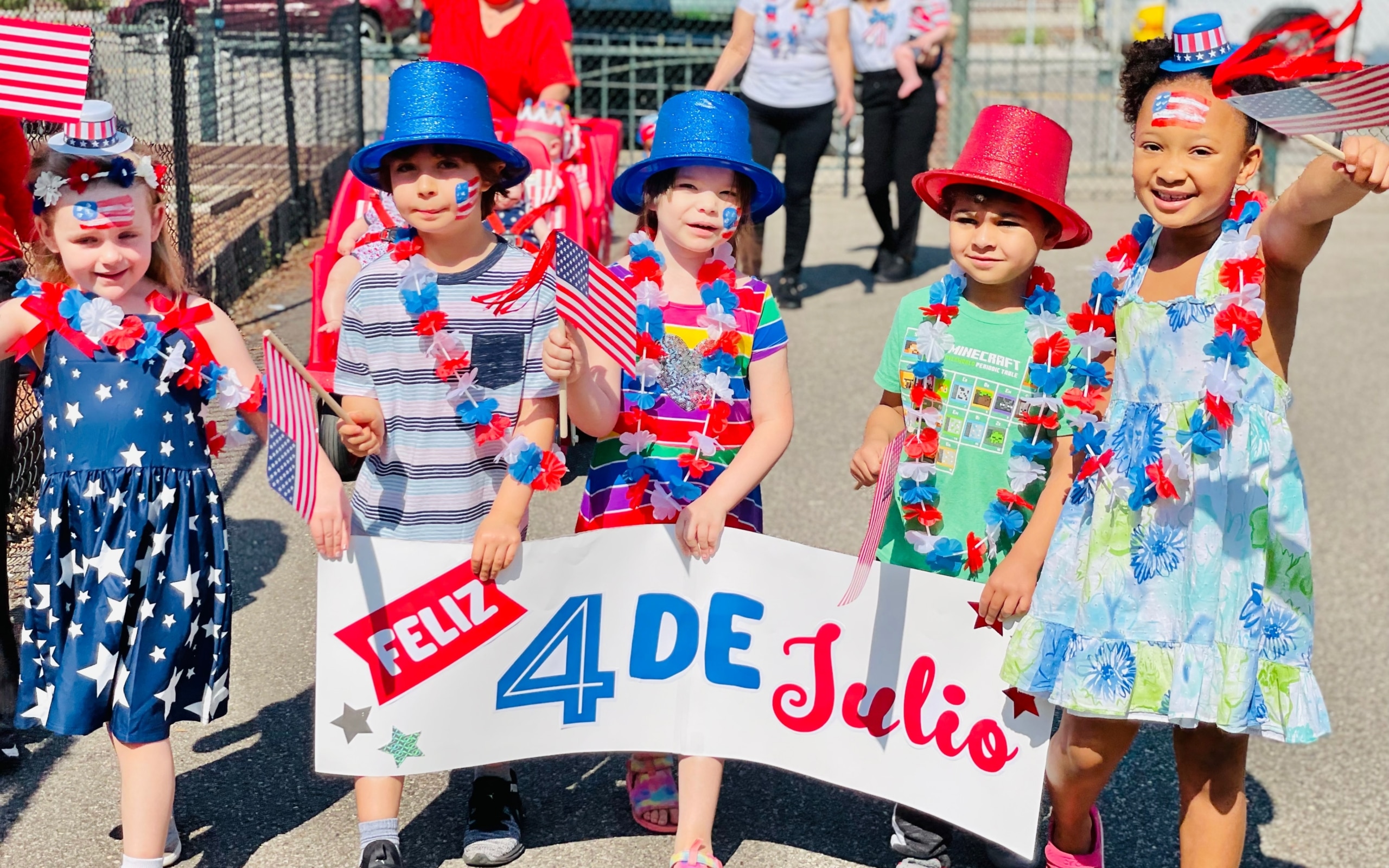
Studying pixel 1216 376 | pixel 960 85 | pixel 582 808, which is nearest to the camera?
pixel 1216 376

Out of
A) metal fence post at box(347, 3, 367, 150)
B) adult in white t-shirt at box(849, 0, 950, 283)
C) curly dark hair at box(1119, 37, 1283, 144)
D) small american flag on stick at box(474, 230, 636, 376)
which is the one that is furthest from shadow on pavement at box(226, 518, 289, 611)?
metal fence post at box(347, 3, 367, 150)

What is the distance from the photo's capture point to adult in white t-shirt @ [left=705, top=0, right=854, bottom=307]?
833 cm

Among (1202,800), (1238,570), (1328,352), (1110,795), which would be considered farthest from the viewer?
(1328,352)

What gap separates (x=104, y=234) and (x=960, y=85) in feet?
35.9

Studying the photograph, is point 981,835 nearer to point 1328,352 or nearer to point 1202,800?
point 1202,800

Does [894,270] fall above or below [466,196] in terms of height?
below

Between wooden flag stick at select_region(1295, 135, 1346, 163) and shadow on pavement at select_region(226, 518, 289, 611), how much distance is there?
11.2ft

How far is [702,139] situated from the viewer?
331 centimetres

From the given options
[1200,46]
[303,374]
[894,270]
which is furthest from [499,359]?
[894,270]

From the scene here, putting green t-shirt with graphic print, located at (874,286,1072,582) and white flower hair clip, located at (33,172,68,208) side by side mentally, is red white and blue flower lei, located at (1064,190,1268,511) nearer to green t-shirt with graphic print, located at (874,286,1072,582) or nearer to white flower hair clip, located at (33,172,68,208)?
green t-shirt with graphic print, located at (874,286,1072,582)

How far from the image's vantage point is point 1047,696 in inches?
116

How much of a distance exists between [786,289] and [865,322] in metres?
0.55

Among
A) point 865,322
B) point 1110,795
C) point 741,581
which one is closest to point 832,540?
point 1110,795

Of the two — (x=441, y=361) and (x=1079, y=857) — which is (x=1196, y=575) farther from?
(x=441, y=361)
